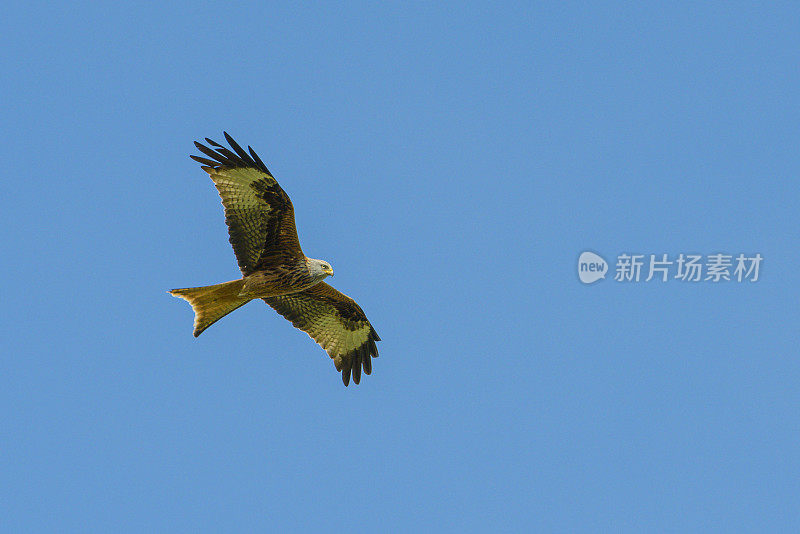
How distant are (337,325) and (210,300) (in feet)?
8.16

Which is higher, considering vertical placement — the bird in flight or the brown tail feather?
the bird in flight

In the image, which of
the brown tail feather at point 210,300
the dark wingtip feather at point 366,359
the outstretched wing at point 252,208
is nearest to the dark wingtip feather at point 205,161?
the outstretched wing at point 252,208

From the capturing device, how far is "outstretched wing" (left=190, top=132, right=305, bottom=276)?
17047mm

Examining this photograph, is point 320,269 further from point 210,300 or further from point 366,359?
point 366,359

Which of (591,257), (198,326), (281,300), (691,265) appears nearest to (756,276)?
(691,265)

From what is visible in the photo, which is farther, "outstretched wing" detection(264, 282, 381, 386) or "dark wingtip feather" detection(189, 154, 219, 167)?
"outstretched wing" detection(264, 282, 381, 386)

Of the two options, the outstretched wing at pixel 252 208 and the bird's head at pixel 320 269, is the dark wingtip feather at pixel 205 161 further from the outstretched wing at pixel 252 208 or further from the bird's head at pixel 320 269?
the bird's head at pixel 320 269

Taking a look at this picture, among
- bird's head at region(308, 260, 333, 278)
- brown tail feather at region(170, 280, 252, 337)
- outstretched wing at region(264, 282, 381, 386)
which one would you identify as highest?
bird's head at region(308, 260, 333, 278)

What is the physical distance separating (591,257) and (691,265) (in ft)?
5.16

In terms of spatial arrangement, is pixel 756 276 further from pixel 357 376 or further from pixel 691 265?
pixel 357 376

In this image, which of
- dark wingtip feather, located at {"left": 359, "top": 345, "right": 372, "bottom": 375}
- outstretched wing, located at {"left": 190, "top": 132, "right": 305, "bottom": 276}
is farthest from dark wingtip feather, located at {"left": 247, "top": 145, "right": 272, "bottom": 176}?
dark wingtip feather, located at {"left": 359, "top": 345, "right": 372, "bottom": 375}

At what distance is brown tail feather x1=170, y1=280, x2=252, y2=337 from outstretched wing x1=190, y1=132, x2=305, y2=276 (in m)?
0.37

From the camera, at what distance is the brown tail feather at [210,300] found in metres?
17.1

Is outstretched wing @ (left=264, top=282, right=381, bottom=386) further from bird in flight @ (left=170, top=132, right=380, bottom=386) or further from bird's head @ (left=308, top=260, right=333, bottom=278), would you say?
bird's head @ (left=308, top=260, right=333, bottom=278)
